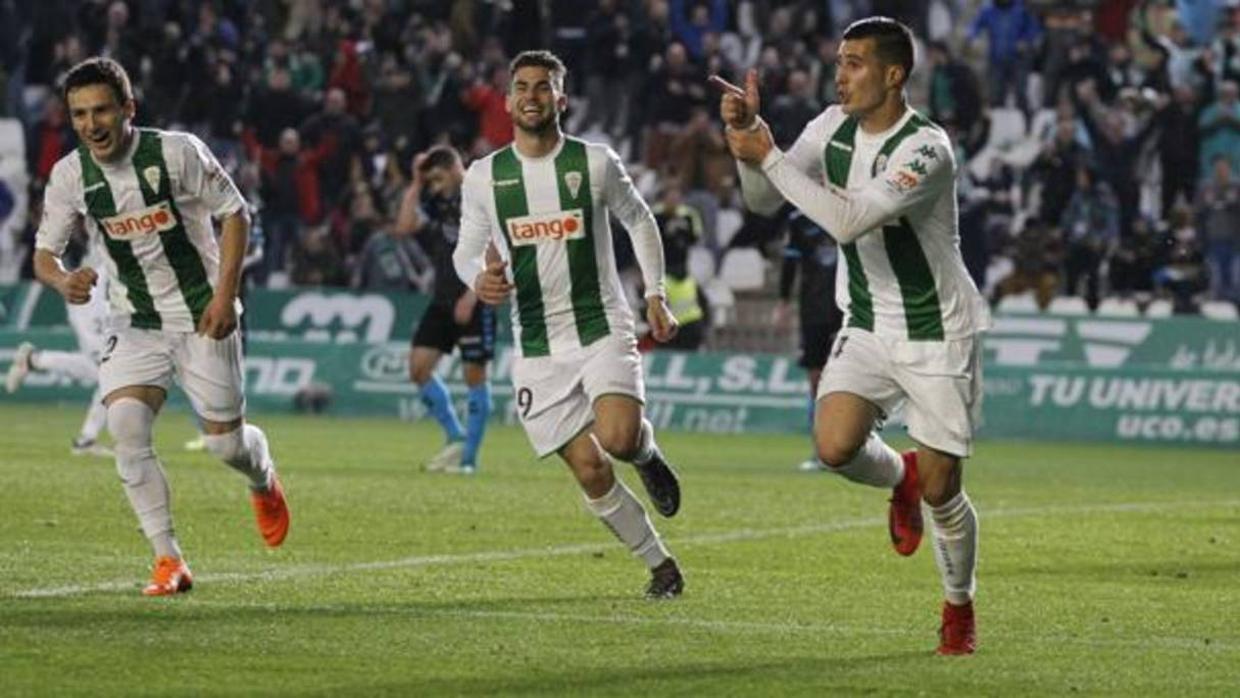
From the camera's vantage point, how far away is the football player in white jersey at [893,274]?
10320mm

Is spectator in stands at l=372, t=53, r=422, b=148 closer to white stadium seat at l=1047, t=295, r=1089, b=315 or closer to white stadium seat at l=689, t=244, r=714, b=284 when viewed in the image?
white stadium seat at l=689, t=244, r=714, b=284

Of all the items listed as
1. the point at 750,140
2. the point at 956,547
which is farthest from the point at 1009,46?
the point at 750,140

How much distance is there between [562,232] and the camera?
40.5 feet

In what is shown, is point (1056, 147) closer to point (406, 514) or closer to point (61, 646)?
point (406, 514)

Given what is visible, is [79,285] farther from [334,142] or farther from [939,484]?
[334,142]

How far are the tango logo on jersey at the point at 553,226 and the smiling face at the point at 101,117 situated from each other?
1.66 m

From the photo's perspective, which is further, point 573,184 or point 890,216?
point 573,184

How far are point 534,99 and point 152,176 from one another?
1.59m

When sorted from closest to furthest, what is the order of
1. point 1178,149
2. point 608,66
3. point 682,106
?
1. point 1178,149
2. point 682,106
3. point 608,66

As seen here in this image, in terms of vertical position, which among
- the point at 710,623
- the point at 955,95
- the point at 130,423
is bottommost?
the point at 710,623

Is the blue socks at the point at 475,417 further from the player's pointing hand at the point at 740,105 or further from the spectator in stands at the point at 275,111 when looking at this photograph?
the spectator in stands at the point at 275,111

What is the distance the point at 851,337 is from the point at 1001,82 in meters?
21.8

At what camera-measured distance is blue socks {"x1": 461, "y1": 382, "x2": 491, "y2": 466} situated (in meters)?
20.7

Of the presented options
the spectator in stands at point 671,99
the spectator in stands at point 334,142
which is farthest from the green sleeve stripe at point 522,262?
the spectator in stands at point 334,142
